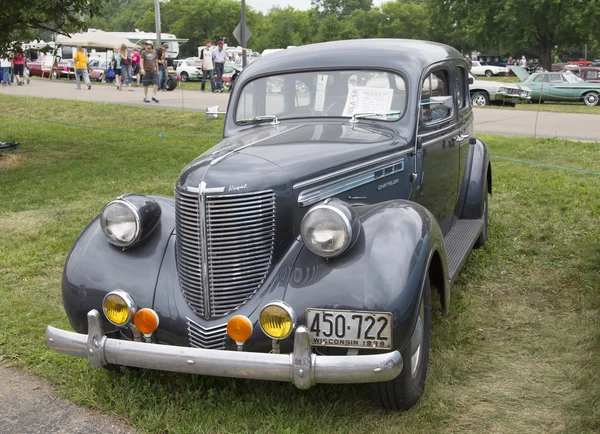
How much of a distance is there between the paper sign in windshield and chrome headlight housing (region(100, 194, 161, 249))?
1.70 m

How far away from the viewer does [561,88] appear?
23.9 metres

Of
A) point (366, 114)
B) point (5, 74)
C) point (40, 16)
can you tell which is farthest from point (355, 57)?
point (5, 74)

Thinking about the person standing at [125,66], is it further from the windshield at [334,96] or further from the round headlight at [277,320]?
the round headlight at [277,320]

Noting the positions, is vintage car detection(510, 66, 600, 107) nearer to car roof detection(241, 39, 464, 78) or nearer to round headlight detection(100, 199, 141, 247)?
car roof detection(241, 39, 464, 78)

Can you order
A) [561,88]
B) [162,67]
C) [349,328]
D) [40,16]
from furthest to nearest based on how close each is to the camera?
[162,67], [561,88], [40,16], [349,328]

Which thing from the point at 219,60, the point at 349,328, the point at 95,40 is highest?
the point at 95,40

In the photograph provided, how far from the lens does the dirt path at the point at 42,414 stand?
137 inches

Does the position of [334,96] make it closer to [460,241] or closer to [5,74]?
[460,241]

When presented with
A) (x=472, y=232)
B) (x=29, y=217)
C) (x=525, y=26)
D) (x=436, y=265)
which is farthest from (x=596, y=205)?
(x=525, y=26)

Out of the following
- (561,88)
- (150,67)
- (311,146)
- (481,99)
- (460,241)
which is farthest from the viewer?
(561,88)

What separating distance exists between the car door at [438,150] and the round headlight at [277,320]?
1803 mm

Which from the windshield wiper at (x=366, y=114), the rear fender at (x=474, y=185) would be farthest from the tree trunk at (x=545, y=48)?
the windshield wiper at (x=366, y=114)

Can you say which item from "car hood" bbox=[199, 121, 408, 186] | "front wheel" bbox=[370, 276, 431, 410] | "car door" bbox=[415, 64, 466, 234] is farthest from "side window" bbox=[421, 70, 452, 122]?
"front wheel" bbox=[370, 276, 431, 410]

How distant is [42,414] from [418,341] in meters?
2.02
